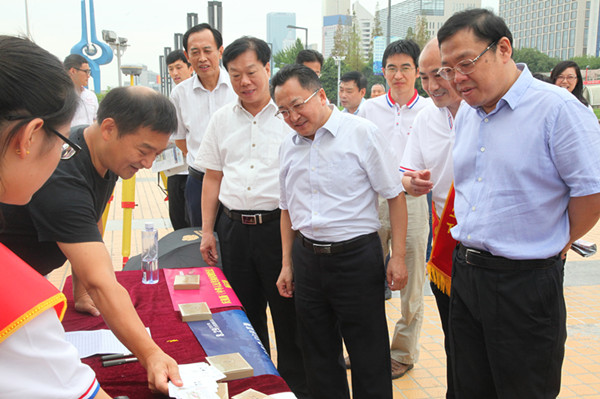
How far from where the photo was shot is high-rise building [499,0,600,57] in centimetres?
7838

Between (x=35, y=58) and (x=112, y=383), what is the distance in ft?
3.03

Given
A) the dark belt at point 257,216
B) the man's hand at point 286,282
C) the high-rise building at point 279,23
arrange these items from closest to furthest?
1. the man's hand at point 286,282
2. the dark belt at point 257,216
3. the high-rise building at point 279,23

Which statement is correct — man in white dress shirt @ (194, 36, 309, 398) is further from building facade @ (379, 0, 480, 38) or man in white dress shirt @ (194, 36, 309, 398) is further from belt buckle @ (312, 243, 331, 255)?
building facade @ (379, 0, 480, 38)

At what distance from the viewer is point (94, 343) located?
1660 millimetres

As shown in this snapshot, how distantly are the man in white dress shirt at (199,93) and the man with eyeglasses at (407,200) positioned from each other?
43.3 inches

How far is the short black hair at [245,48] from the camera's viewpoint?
264cm

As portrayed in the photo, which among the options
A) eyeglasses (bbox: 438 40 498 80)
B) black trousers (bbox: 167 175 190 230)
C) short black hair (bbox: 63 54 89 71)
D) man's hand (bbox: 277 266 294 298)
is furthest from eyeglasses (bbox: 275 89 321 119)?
short black hair (bbox: 63 54 89 71)

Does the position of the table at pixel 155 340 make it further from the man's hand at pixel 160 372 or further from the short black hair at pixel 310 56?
the short black hair at pixel 310 56

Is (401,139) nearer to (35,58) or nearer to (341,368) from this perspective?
(341,368)

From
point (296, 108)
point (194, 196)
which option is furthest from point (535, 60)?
point (296, 108)

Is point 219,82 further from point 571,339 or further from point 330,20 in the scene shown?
point 330,20

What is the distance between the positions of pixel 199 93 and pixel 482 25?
2314 millimetres

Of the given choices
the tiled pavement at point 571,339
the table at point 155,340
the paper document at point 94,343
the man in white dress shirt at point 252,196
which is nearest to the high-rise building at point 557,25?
the tiled pavement at point 571,339

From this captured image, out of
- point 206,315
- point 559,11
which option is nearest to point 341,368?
point 206,315
